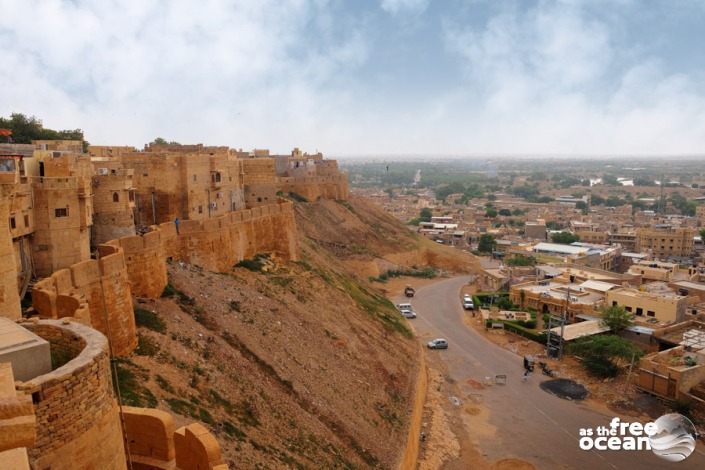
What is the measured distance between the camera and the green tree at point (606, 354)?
30875 millimetres

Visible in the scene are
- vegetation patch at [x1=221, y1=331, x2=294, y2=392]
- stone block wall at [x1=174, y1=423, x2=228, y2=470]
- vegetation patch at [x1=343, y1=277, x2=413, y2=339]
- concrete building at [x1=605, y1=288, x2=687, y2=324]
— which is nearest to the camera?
stone block wall at [x1=174, y1=423, x2=228, y2=470]

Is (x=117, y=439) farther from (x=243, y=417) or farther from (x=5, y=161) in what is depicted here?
(x=5, y=161)

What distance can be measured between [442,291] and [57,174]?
38.9m

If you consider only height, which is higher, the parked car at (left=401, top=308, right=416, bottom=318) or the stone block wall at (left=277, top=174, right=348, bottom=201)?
the stone block wall at (left=277, top=174, right=348, bottom=201)

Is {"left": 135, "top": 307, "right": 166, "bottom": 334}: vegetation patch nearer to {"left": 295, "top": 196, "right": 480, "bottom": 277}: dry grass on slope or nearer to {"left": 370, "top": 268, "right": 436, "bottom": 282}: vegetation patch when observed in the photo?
{"left": 295, "top": 196, "right": 480, "bottom": 277}: dry grass on slope

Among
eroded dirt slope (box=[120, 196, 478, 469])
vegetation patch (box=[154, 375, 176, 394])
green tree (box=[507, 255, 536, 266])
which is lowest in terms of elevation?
green tree (box=[507, 255, 536, 266])

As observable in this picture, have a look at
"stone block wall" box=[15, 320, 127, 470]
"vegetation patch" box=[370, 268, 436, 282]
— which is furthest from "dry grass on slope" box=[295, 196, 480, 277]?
"stone block wall" box=[15, 320, 127, 470]

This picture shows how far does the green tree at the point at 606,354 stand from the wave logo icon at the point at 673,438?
4.56 m

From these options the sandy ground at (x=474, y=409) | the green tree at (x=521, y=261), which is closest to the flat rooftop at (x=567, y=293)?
the sandy ground at (x=474, y=409)

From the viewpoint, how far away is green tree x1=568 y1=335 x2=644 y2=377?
3088 cm

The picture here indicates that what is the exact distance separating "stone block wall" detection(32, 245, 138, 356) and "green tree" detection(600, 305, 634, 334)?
2950 centimetres

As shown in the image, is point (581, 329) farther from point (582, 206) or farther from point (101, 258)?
point (582, 206)

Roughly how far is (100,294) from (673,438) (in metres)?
24.2

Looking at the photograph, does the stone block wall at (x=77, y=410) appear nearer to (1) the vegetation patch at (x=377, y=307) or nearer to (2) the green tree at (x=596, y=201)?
(1) the vegetation patch at (x=377, y=307)
